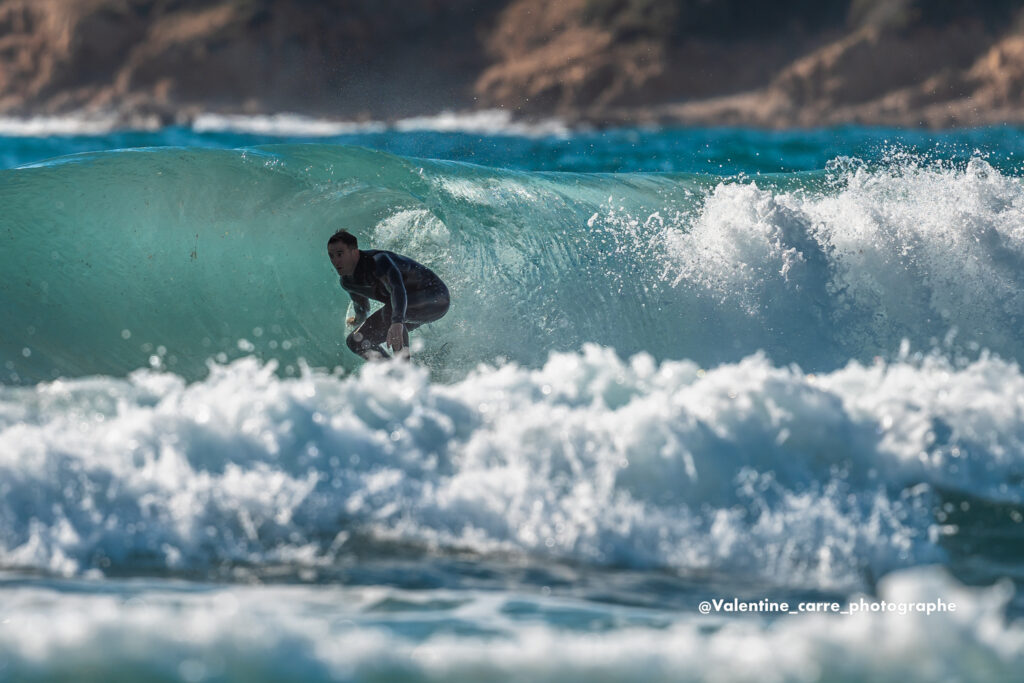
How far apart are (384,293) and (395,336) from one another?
0.33 metres

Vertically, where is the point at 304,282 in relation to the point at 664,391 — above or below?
above

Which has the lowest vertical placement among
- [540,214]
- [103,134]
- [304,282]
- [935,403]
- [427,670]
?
[427,670]

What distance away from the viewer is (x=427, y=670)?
116 inches

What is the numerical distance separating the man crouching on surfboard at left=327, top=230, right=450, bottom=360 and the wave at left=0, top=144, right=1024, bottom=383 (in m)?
0.86

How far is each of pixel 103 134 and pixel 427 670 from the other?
30.8 m

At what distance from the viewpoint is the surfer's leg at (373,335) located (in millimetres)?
5582

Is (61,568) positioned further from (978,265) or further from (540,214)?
(978,265)

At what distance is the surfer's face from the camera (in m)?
5.40

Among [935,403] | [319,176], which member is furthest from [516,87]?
[935,403]

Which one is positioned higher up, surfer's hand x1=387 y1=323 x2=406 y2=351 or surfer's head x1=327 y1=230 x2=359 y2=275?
surfer's head x1=327 y1=230 x2=359 y2=275

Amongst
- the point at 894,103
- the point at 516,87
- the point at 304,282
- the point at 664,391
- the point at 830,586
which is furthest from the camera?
the point at 516,87

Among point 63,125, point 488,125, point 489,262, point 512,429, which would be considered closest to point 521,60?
point 488,125

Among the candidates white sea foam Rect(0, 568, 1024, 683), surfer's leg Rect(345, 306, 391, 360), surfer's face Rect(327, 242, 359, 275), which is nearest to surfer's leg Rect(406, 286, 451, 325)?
surfer's leg Rect(345, 306, 391, 360)

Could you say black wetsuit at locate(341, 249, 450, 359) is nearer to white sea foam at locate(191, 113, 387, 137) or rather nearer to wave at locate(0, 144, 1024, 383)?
wave at locate(0, 144, 1024, 383)
